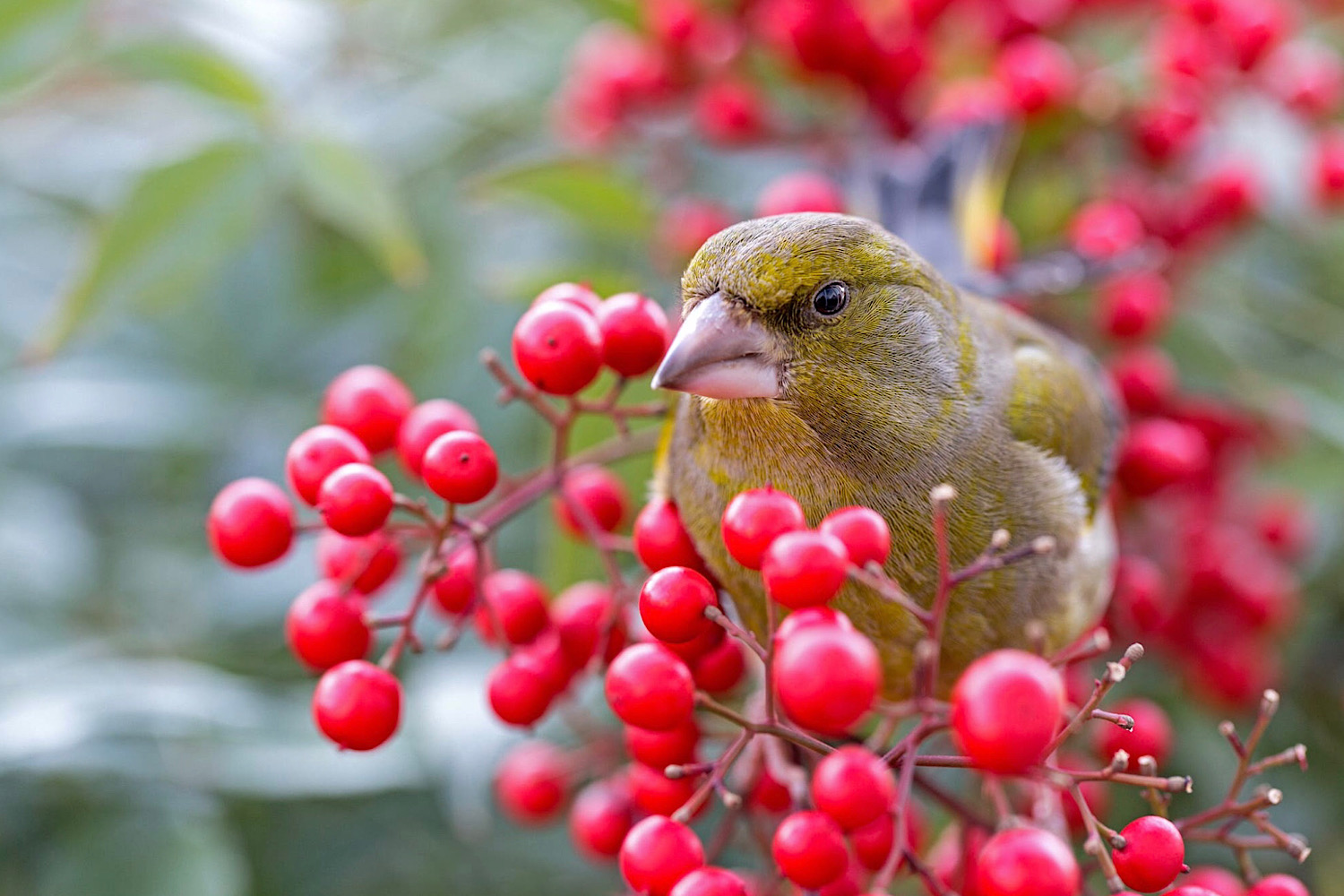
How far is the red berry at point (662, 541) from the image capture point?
146 centimetres

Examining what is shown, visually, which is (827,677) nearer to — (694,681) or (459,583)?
(694,681)

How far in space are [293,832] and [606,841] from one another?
29.3 inches

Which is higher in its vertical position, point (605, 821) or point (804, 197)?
point (804, 197)

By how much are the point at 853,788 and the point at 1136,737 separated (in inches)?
28.8

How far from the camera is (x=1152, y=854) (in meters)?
1.12

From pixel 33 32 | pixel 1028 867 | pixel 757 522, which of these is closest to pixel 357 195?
pixel 33 32

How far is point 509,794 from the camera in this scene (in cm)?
181

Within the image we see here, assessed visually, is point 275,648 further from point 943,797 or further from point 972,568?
point 972,568

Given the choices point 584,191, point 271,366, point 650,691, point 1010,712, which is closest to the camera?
point 1010,712

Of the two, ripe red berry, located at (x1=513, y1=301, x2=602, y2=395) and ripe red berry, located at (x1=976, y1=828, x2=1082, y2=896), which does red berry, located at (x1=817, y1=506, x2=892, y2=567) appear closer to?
ripe red berry, located at (x1=976, y1=828, x2=1082, y2=896)

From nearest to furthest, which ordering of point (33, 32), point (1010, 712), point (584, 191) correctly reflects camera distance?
point (1010, 712)
point (33, 32)
point (584, 191)

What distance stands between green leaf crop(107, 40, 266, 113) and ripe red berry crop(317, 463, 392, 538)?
0.91 meters

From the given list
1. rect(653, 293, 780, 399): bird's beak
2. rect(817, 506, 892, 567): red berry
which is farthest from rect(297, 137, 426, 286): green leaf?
rect(817, 506, 892, 567): red berry

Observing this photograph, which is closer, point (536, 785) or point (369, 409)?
point (369, 409)
